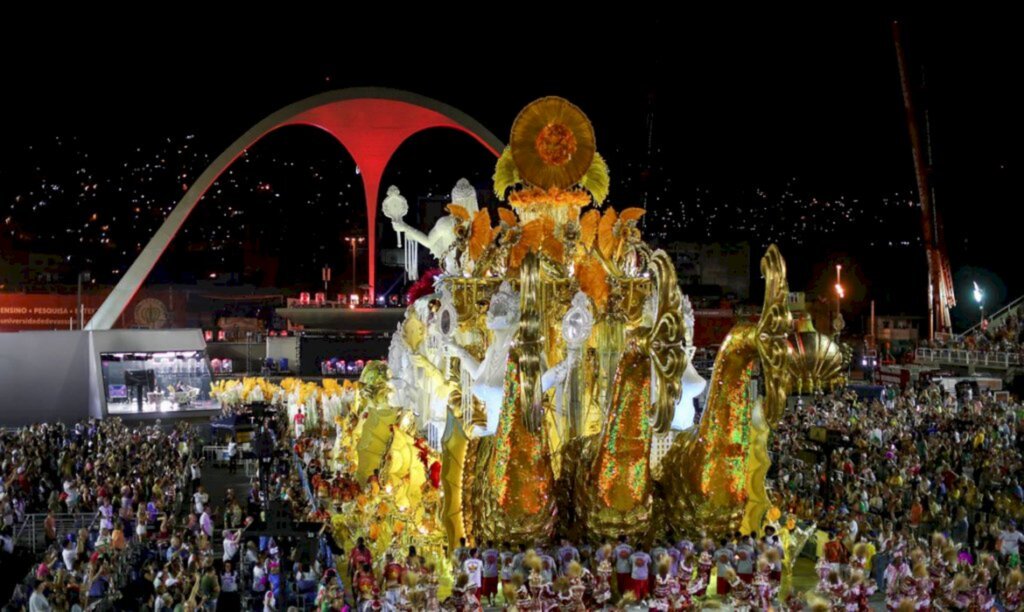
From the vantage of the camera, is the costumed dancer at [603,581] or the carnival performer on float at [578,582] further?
the costumed dancer at [603,581]

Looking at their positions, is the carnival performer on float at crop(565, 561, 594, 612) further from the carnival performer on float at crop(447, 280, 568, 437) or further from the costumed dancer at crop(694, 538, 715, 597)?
the carnival performer on float at crop(447, 280, 568, 437)

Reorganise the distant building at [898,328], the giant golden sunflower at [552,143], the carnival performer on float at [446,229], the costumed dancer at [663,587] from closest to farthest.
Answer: the costumed dancer at [663,587]
the giant golden sunflower at [552,143]
the carnival performer on float at [446,229]
the distant building at [898,328]

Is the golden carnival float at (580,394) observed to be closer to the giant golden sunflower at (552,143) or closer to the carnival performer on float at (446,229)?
the giant golden sunflower at (552,143)

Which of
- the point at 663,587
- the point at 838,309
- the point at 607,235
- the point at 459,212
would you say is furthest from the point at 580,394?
the point at 838,309

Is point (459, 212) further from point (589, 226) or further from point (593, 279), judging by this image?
point (593, 279)

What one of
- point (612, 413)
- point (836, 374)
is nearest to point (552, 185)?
point (612, 413)

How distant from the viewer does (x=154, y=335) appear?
26266 millimetres

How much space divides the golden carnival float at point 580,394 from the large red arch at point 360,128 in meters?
15.8

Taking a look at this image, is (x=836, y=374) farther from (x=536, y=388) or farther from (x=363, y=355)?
(x=363, y=355)

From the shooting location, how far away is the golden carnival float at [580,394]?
1088 centimetres

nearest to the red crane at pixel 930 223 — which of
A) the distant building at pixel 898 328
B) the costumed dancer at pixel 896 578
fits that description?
the distant building at pixel 898 328

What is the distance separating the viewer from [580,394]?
42.8 ft

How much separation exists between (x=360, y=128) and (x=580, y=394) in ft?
68.2

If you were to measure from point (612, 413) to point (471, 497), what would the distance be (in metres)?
1.74
